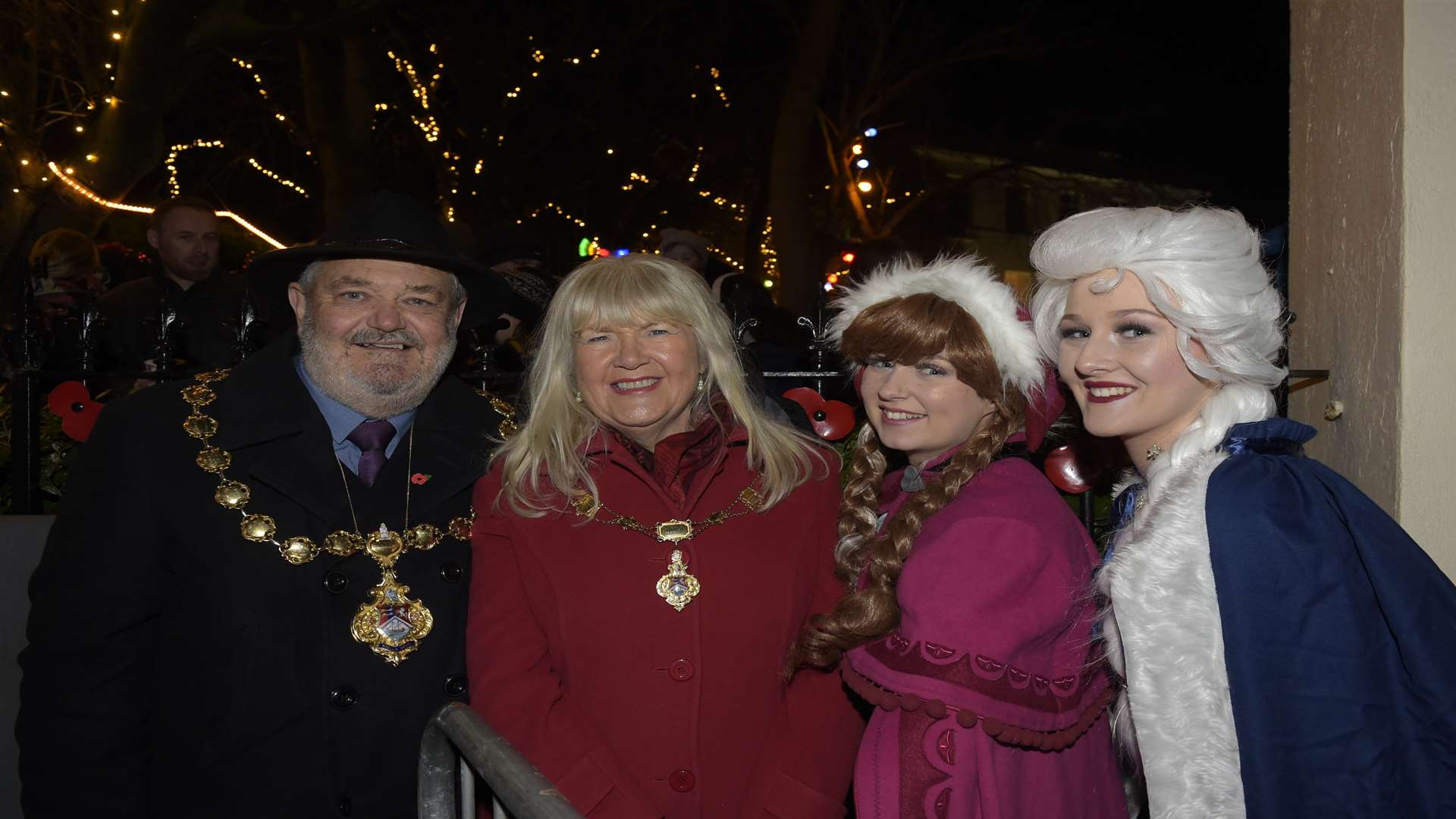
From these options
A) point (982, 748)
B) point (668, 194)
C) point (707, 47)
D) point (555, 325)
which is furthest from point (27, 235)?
point (668, 194)

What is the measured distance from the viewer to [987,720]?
225cm

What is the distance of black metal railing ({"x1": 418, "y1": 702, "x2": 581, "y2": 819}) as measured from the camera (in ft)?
5.21

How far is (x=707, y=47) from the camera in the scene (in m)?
17.2

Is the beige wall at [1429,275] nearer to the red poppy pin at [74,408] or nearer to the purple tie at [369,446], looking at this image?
the purple tie at [369,446]

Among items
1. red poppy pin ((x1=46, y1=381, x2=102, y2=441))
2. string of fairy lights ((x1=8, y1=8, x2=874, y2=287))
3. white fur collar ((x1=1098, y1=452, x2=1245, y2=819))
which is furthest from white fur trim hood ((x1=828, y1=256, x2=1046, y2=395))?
string of fairy lights ((x1=8, y1=8, x2=874, y2=287))

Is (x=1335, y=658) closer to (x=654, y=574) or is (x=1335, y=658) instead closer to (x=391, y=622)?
(x=654, y=574)

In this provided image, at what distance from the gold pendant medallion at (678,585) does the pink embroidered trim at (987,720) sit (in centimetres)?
52

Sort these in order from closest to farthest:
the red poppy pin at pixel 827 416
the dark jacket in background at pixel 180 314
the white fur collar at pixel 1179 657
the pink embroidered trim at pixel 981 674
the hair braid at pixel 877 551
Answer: the white fur collar at pixel 1179 657
the pink embroidered trim at pixel 981 674
the hair braid at pixel 877 551
the red poppy pin at pixel 827 416
the dark jacket in background at pixel 180 314

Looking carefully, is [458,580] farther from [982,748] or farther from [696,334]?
[982,748]

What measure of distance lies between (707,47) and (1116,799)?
16.3m

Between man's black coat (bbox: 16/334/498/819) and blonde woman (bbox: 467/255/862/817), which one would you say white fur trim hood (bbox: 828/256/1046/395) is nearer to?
blonde woman (bbox: 467/255/862/817)

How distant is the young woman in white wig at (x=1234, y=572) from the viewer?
1997mm

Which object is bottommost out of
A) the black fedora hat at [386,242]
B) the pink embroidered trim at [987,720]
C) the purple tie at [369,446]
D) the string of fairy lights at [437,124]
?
the pink embroidered trim at [987,720]

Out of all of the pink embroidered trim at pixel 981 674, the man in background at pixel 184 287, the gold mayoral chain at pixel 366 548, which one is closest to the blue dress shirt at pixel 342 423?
the gold mayoral chain at pixel 366 548
